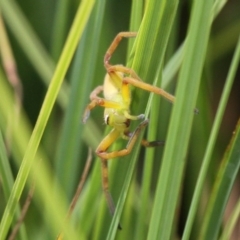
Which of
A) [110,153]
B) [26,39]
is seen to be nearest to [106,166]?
[110,153]

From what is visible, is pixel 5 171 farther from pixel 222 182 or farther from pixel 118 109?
pixel 222 182

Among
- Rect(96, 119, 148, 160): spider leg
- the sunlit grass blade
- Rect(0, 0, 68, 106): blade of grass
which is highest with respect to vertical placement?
Rect(0, 0, 68, 106): blade of grass

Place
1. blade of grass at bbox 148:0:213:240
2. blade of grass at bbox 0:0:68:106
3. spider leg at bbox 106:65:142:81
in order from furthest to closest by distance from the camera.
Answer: blade of grass at bbox 0:0:68:106 < spider leg at bbox 106:65:142:81 < blade of grass at bbox 148:0:213:240

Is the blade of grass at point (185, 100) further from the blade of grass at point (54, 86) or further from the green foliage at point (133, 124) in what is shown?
the blade of grass at point (54, 86)

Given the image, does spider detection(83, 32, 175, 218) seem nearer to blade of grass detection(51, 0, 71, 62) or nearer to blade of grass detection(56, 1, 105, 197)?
blade of grass detection(56, 1, 105, 197)

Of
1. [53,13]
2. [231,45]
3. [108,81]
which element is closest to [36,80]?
[53,13]

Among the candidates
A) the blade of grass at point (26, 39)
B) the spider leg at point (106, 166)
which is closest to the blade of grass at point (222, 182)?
the spider leg at point (106, 166)

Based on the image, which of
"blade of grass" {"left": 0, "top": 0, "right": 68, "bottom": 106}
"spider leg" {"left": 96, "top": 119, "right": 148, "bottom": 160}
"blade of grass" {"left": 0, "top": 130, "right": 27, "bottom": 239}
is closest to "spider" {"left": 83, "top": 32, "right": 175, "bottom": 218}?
"spider leg" {"left": 96, "top": 119, "right": 148, "bottom": 160}

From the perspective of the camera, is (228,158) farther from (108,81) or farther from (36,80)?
(36,80)
